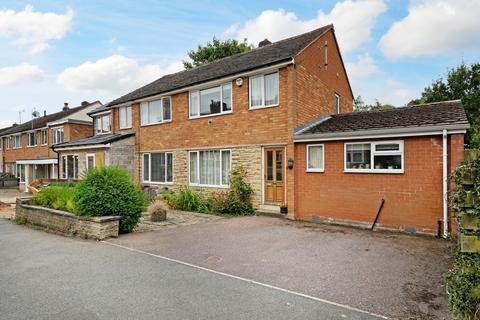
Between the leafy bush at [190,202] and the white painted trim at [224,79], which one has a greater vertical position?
the white painted trim at [224,79]

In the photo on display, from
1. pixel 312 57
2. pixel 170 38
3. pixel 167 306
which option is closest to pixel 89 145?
pixel 170 38

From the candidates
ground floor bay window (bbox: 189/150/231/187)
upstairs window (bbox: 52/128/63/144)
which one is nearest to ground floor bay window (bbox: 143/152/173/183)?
ground floor bay window (bbox: 189/150/231/187)

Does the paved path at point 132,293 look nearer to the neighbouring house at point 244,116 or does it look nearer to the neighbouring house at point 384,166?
the neighbouring house at point 384,166

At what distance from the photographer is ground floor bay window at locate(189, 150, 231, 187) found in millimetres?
Answer: 13875

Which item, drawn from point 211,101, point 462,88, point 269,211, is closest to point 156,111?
point 211,101

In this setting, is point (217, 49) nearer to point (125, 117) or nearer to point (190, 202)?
point (125, 117)

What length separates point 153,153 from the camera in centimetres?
1736

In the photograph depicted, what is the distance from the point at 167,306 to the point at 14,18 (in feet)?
33.3

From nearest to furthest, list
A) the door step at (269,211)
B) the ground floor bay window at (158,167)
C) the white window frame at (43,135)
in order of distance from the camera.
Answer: the door step at (269,211)
the ground floor bay window at (158,167)
the white window frame at (43,135)

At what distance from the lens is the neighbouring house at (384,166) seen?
28.0 ft

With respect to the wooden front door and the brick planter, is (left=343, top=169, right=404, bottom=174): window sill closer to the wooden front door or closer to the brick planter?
the wooden front door

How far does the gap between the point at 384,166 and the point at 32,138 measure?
3459cm

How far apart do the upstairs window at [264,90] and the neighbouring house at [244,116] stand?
4 cm

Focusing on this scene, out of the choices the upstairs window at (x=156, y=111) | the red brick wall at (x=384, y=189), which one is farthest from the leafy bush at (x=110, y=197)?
the upstairs window at (x=156, y=111)
